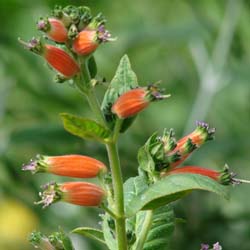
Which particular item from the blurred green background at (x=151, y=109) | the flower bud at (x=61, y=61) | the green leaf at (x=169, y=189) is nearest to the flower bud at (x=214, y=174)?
the green leaf at (x=169, y=189)

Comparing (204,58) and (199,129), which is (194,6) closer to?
(204,58)

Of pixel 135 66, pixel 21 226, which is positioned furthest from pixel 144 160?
pixel 135 66

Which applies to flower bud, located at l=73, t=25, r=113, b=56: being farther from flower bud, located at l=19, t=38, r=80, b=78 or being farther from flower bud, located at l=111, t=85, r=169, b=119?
flower bud, located at l=111, t=85, r=169, b=119

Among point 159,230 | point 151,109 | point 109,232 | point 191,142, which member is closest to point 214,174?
point 191,142

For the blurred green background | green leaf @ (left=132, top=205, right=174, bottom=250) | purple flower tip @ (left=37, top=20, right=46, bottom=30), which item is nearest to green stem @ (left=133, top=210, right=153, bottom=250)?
green leaf @ (left=132, top=205, right=174, bottom=250)

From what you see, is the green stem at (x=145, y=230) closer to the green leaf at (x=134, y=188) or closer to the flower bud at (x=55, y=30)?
the green leaf at (x=134, y=188)
